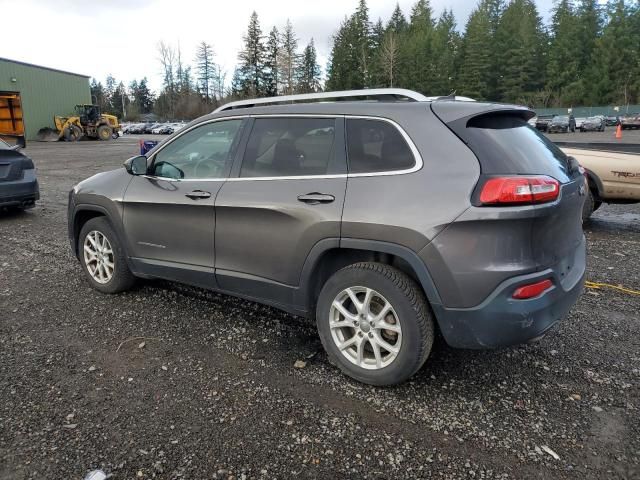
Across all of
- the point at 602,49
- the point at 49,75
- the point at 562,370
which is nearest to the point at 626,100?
the point at 602,49

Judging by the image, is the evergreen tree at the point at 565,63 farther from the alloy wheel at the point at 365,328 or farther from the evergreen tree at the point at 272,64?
the alloy wheel at the point at 365,328

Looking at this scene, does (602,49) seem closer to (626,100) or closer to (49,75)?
(626,100)

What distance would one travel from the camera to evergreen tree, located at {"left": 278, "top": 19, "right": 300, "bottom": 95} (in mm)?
88062

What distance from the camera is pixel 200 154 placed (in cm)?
415

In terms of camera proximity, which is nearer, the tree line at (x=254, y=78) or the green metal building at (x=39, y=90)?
the green metal building at (x=39, y=90)

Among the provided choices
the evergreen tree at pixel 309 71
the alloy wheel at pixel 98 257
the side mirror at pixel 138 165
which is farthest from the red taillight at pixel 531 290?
the evergreen tree at pixel 309 71

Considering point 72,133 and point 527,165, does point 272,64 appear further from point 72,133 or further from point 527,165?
point 527,165

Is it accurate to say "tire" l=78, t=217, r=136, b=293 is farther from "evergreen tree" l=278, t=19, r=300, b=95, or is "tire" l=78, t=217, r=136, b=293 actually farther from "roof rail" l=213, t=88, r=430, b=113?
"evergreen tree" l=278, t=19, r=300, b=95

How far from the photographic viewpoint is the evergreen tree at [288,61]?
88062 millimetres

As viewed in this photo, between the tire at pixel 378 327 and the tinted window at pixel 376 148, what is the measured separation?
2.02ft

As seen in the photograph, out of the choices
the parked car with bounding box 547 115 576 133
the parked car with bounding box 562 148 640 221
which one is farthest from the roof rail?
the parked car with bounding box 547 115 576 133

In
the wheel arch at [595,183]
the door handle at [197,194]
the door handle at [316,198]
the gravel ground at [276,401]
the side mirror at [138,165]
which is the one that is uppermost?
the side mirror at [138,165]

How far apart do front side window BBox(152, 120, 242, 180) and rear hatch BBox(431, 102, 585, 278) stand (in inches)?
65.7

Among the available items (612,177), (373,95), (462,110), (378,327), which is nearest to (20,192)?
(373,95)
